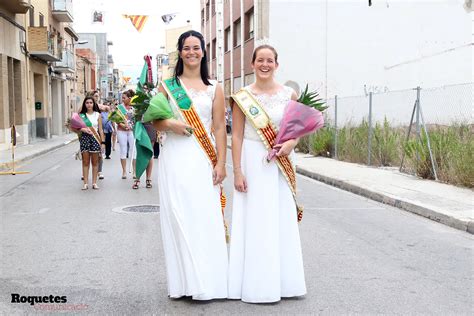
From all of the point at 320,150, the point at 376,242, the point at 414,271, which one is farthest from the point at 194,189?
the point at 320,150

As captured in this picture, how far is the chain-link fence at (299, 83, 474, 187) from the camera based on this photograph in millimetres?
11602

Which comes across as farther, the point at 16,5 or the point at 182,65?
the point at 16,5

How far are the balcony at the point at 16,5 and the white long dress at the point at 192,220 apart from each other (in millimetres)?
21937

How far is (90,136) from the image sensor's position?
1109 cm

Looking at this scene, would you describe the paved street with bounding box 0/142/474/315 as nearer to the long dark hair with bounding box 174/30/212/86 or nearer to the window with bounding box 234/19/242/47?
the long dark hair with bounding box 174/30/212/86

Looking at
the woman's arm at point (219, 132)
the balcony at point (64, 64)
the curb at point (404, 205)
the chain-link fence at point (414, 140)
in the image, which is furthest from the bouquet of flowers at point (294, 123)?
the balcony at point (64, 64)

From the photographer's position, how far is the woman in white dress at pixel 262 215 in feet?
14.5

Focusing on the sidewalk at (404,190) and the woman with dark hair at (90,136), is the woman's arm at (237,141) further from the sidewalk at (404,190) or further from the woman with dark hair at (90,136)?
the woman with dark hair at (90,136)

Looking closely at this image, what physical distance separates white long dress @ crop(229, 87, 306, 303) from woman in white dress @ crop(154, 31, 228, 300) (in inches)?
Result: 5.4

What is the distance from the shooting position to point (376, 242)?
6887mm

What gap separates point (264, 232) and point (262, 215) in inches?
5.0

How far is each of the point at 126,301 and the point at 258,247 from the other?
3.61ft

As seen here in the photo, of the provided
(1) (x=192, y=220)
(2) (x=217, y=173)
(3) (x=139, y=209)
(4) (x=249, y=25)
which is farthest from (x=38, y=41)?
(1) (x=192, y=220)

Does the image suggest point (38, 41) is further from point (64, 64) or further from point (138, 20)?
point (64, 64)
